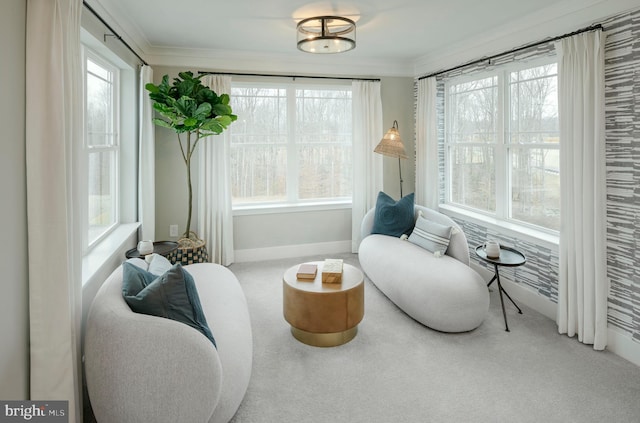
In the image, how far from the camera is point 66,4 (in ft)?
5.95

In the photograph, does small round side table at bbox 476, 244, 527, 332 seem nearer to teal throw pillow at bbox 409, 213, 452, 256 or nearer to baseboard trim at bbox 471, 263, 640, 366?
baseboard trim at bbox 471, 263, 640, 366

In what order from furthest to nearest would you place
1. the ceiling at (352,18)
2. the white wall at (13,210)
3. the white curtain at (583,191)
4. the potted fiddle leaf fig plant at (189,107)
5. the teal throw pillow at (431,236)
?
1. the potted fiddle leaf fig plant at (189,107)
2. the teal throw pillow at (431,236)
3. the ceiling at (352,18)
4. the white curtain at (583,191)
5. the white wall at (13,210)

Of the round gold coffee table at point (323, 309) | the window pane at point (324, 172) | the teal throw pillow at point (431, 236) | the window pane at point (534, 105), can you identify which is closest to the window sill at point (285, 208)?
the window pane at point (324, 172)

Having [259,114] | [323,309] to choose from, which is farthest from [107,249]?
[259,114]

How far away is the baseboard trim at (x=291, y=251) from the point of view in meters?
5.04

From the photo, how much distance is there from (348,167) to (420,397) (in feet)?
11.7

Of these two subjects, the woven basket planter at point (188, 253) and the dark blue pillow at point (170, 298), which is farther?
the woven basket planter at point (188, 253)

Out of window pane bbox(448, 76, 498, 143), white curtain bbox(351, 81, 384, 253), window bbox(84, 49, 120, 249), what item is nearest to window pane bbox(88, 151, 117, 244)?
window bbox(84, 49, 120, 249)

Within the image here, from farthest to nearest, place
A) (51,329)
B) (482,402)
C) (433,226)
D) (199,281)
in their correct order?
(433,226) → (199,281) → (482,402) → (51,329)

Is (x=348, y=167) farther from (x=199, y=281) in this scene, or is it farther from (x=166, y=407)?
(x=166, y=407)

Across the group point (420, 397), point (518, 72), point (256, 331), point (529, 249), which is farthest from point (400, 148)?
point (420, 397)

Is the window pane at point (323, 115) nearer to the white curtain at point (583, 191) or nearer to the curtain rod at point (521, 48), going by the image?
the curtain rod at point (521, 48)

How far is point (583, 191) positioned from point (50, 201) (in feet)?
10.7

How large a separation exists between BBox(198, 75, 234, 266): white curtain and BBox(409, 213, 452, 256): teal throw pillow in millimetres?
2201
